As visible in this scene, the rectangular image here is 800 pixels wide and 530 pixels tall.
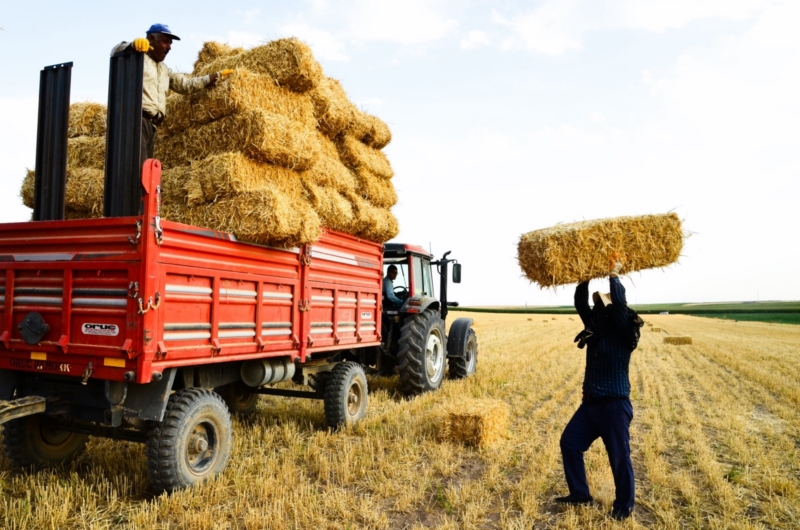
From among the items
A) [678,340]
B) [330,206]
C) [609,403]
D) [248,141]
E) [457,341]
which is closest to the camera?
[609,403]

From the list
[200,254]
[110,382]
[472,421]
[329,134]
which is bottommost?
[472,421]

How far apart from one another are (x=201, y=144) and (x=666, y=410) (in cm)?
701

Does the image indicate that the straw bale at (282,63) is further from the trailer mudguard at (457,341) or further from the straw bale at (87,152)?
the trailer mudguard at (457,341)

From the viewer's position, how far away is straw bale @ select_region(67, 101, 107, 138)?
6.64 metres

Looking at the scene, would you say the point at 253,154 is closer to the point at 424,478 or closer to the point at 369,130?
the point at 369,130

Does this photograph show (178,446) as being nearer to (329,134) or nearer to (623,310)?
(623,310)

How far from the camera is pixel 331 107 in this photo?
7.03 meters

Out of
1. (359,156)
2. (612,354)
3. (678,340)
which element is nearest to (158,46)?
(359,156)

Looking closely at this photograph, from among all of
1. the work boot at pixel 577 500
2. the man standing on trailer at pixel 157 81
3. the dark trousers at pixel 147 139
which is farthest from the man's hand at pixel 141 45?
the work boot at pixel 577 500

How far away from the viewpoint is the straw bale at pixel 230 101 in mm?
5703

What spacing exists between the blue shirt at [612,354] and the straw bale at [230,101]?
12.3 feet

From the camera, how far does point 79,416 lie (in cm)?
473

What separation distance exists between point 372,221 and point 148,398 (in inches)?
150

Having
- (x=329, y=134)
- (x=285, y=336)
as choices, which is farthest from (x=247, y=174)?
→ (x=329, y=134)
